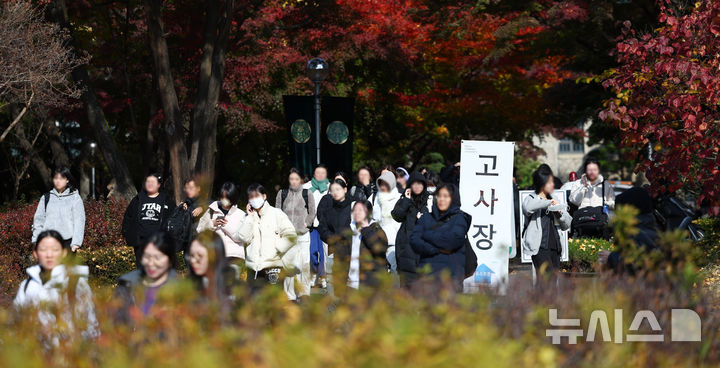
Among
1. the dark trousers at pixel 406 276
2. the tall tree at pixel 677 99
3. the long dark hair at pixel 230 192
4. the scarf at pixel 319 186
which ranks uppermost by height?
the tall tree at pixel 677 99

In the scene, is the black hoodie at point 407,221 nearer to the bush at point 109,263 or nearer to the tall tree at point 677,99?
the tall tree at point 677,99

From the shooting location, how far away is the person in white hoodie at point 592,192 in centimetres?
1302

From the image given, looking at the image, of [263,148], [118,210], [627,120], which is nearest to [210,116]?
[118,210]

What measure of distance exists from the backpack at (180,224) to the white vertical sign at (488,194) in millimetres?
3283

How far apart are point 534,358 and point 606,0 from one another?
55.1 feet

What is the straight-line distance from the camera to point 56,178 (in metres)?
10.7

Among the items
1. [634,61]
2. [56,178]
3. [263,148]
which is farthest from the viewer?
[263,148]

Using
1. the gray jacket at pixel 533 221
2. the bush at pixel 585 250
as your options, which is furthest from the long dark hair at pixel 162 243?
the bush at pixel 585 250

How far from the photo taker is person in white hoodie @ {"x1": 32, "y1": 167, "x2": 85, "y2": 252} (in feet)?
35.0

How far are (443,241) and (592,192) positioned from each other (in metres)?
5.53

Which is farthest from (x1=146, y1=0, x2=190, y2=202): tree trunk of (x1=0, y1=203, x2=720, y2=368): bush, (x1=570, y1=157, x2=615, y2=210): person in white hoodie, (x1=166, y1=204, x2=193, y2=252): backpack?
(x1=0, y1=203, x2=720, y2=368): bush

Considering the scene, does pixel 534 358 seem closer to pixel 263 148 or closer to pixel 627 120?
pixel 627 120

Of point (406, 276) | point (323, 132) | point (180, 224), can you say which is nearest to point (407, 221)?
point (406, 276)

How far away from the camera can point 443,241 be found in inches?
327
